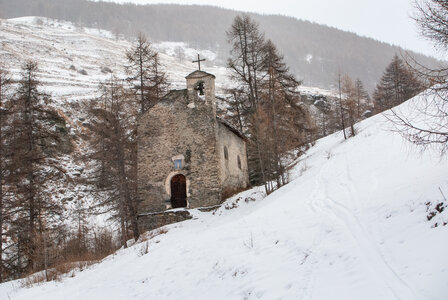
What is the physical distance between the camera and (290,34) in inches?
6275

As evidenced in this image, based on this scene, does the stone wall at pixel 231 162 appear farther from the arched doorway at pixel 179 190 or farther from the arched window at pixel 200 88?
the arched doorway at pixel 179 190

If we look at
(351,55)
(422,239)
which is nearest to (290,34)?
(351,55)

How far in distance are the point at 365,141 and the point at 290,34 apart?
14964 centimetres

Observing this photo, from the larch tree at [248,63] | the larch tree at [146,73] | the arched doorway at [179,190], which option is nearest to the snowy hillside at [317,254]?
the arched doorway at [179,190]

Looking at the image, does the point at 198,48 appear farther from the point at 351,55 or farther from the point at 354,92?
the point at 354,92

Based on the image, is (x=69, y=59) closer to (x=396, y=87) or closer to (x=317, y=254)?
(x=396, y=87)

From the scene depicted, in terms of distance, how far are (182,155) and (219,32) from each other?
140004 millimetres

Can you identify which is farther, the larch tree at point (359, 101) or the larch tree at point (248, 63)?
the larch tree at point (359, 101)

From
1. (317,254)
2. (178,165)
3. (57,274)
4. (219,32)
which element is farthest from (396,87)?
(219,32)

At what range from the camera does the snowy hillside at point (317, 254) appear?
219 inches

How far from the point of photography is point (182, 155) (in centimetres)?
1973

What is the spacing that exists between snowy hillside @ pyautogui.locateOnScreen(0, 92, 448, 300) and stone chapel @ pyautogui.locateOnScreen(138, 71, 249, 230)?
17.6 feet

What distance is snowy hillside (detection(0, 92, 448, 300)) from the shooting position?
18.2 ft

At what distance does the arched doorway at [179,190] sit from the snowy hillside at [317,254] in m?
6.01
